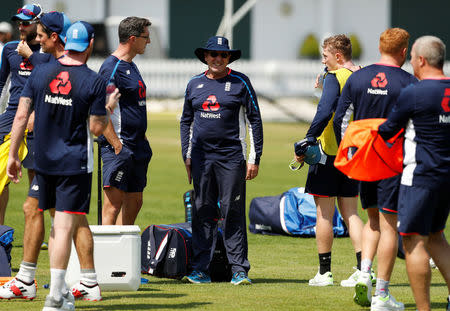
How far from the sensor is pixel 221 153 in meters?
8.64

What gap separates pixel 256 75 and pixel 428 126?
106 feet

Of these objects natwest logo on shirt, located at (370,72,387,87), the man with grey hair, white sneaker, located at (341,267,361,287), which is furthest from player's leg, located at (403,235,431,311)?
white sneaker, located at (341,267,361,287)

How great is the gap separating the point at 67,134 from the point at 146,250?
2400mm

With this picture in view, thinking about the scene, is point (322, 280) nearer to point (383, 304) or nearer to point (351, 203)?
point (351, 203)

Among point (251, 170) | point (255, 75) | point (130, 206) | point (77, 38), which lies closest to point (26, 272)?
point (130, 206)

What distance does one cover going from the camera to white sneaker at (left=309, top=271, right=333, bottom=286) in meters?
8.49

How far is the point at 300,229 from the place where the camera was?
1159cm

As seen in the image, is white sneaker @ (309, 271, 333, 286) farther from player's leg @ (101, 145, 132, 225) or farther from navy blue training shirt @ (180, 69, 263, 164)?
player's leg @ (101, 145, 132, 225)

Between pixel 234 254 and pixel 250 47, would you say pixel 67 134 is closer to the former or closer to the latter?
pixel 234 254

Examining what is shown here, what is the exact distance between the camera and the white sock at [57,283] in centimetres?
666

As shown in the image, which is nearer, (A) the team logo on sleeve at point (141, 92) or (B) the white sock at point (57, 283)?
(B) the white sock at point (57, 283)

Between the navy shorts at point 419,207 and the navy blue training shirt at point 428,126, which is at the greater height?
the navy blue training shirt at point 428,126

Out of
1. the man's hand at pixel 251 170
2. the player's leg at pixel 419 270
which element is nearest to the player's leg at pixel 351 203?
the man's hand at pixel 251 170

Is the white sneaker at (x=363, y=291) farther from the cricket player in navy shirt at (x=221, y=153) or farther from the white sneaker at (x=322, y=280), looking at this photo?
the cricket player in navy shirt at (x=221, y=153)
